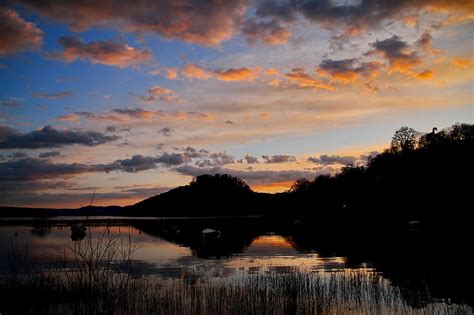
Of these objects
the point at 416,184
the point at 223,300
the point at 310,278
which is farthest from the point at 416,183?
the point at 223,300

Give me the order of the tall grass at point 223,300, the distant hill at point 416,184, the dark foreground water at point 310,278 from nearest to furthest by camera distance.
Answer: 1. the tall grass at point 223,300
2. the dark foreground water at point 310,278
3. the distant hill at point 416,184

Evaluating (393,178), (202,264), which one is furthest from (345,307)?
(393,178)

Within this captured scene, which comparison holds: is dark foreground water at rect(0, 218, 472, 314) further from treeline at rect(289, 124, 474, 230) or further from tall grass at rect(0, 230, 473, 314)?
treeline at rect(289, 124, 474, 230)

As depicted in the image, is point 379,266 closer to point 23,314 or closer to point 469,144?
point 23,314

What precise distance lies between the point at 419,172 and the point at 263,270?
7122 centimetres

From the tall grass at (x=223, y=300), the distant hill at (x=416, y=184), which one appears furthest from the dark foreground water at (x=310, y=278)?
the distant hill at (x=416, y=184)

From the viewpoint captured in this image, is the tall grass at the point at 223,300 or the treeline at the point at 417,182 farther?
the treeline at the point at 417,182

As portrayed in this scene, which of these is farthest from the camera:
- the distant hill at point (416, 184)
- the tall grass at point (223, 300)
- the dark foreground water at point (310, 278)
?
the distant hill at point (416, 184)

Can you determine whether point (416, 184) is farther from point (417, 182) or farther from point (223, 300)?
point (223, 300)

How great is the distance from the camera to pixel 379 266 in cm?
4128

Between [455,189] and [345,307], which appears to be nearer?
[345,307]

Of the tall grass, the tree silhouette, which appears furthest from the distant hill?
the tall grass

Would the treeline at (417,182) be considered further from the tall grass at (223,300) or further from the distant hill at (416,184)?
the tall grass at (223,300)

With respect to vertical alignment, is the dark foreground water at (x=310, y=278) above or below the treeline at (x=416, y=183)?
below
